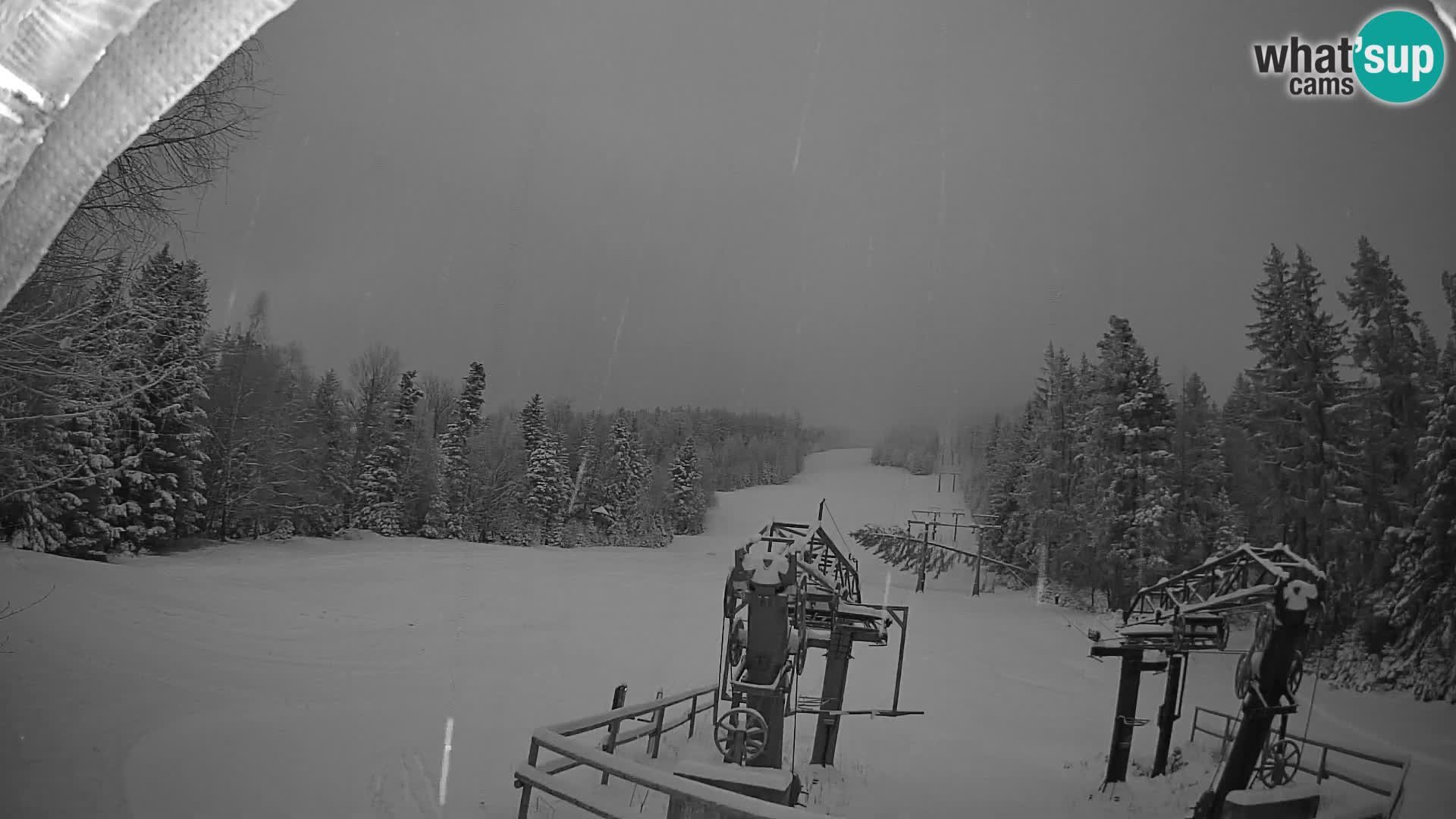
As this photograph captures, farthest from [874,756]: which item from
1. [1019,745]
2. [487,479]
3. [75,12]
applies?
[487,479]

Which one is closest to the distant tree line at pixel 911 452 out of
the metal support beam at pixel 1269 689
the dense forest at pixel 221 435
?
the dense forest at pixel 221 435

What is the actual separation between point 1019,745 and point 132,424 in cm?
3262

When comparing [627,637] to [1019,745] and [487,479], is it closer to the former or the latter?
[1019,745]

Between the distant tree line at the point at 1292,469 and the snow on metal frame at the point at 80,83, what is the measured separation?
45.0ft

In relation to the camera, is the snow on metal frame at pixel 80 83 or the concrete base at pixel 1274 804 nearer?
the snow on metal frame at pixel 80 83

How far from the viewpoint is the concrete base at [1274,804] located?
22.6ft

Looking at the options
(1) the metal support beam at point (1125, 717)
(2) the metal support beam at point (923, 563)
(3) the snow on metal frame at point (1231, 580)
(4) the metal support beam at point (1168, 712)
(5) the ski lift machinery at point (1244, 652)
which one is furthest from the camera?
(2) the metal support beam at point (923, 563)

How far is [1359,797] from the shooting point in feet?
28.0

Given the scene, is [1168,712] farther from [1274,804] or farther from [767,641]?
[767,641]

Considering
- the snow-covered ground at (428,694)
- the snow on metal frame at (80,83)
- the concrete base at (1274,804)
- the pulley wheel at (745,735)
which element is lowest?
the snow-covered ground at (428,694)

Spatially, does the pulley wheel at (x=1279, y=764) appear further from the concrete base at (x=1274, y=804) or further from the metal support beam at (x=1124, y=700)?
the concrete base at (x=1274, y=804)

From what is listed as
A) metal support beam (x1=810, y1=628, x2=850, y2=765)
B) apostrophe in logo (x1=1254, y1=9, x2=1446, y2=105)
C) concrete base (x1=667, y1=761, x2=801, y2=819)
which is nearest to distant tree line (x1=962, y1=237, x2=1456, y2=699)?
apostrophe in logo (x1=1254, y1=9, x2=1446, y2=105)

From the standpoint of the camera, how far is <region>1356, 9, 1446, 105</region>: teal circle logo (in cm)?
381

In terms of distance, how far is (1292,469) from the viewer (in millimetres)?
19641
